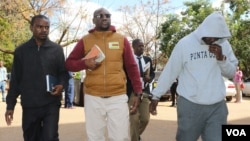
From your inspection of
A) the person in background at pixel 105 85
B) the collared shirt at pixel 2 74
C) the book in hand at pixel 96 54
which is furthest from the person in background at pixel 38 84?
the collared shirt at pixel 2 74

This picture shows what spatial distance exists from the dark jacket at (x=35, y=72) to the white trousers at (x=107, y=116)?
50 cm

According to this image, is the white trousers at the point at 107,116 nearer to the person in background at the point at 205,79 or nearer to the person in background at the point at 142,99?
the person in background at the point at 205,79

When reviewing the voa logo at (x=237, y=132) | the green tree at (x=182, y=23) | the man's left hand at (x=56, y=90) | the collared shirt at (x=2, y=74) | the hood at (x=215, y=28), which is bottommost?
the collared shirt at (x=2, y=74)

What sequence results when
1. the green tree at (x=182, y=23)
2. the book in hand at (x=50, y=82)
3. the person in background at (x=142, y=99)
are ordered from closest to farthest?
the book in hand at (x=50, y=82)
the person in background at (x=142, y=99)
the green tree at (x=182, y=23)

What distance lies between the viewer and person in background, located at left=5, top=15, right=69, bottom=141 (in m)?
5.01

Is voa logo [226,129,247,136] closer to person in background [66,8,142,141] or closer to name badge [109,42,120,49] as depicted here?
person in background [66,8,142,141]

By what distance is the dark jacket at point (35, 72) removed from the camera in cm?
501

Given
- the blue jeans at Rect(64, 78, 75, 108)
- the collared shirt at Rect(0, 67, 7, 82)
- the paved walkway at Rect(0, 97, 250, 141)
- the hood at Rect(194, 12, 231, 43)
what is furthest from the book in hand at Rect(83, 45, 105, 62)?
the collared shirt at Rect(0, 67, 7, 82)

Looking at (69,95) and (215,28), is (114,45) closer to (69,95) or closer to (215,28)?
(215,28)

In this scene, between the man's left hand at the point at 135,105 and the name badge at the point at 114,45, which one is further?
the man's left hand at the point at 135,105

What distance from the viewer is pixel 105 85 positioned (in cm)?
480

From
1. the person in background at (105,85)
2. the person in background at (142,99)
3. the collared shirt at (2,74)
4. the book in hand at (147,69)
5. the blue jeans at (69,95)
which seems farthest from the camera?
the collared shirt at (2,74)

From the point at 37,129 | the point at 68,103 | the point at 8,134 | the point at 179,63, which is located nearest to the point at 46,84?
the point at 37,129

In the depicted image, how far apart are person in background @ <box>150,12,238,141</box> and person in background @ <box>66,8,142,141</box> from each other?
2.55 ft
